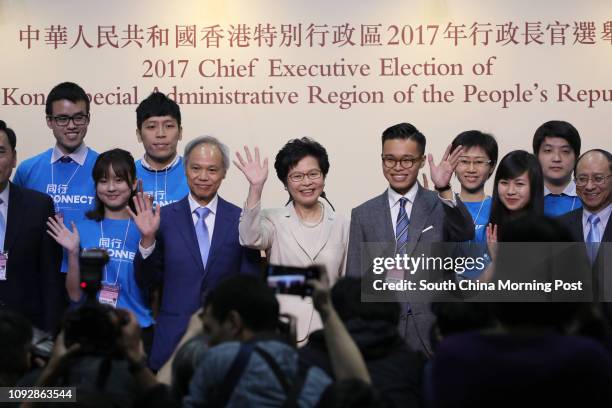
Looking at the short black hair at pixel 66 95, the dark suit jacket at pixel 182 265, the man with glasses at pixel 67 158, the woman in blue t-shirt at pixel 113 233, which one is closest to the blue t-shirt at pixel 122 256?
the woman in blue t-shirt at pixel 113 233

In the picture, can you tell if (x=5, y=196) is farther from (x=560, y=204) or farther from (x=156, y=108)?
(x=560, y=204)

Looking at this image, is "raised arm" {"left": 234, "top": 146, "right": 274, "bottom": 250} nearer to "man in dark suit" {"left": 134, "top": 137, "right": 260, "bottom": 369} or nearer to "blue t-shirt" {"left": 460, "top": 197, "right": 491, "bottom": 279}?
"man in dark suit" {"left": 134, "top": 137, "right": 260, "bottom": 369}

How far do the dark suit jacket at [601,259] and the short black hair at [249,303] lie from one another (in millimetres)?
1851

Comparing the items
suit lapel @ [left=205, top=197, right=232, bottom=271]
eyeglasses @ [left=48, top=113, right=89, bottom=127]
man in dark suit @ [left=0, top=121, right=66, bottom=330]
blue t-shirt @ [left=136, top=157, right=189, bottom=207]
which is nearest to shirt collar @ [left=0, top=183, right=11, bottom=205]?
man in dark suit @ [left=0, top=121, right=66, bottom=330]

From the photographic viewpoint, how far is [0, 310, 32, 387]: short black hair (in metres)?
3.04

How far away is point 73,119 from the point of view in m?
5.24

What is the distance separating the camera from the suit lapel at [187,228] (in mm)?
4621

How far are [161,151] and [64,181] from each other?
524 mm

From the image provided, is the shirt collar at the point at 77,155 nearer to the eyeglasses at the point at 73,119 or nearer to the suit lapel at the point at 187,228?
the eyeglasses at the point at 73,119

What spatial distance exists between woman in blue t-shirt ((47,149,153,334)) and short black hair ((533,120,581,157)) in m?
2.03

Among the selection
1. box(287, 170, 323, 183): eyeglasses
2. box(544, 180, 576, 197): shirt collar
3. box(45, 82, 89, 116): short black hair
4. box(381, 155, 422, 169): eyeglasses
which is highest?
box(45, 82, 89, 116): short black hair

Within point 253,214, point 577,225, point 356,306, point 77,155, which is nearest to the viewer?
point 356,306

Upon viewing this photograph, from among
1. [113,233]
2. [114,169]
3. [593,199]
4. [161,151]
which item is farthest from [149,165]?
[593,199]

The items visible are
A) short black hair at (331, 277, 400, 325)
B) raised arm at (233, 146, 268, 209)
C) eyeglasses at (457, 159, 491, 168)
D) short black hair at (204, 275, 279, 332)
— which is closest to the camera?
short black hair at (204, 275, 279, 332)
